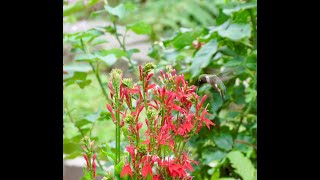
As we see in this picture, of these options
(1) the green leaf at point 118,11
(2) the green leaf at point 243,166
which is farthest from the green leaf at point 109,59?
(2) the green leaf at point 243,166

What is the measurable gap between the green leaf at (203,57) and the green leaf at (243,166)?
0.34 m

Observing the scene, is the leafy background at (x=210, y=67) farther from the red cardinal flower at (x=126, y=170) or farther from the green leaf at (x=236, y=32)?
the red cardinal flower at (x=126, y=170)

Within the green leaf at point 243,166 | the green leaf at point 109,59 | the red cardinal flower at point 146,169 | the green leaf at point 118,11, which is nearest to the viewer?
the red cardinal flower at point 146,169

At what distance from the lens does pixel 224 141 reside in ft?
6.39

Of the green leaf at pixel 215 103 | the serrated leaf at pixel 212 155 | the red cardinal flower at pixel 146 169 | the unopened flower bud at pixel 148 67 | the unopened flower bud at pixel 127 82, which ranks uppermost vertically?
the green leaf at pixel 215 103

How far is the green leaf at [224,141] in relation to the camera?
1.92 m

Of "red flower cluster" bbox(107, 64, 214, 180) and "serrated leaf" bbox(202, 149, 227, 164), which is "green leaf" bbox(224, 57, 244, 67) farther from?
"red flower cluster" bbox(107, 64, 214, 180)

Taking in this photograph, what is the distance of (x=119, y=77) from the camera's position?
3.04 ft

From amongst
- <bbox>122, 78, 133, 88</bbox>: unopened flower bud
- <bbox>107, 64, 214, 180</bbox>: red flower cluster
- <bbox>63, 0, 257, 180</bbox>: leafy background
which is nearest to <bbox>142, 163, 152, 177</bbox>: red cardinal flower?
<bbox>107, 64, 214, 180</bbox>: red flower cluster

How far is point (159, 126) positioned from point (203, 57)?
1032 millimetres

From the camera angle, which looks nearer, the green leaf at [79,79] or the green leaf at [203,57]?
the green leaf at [203,57]
